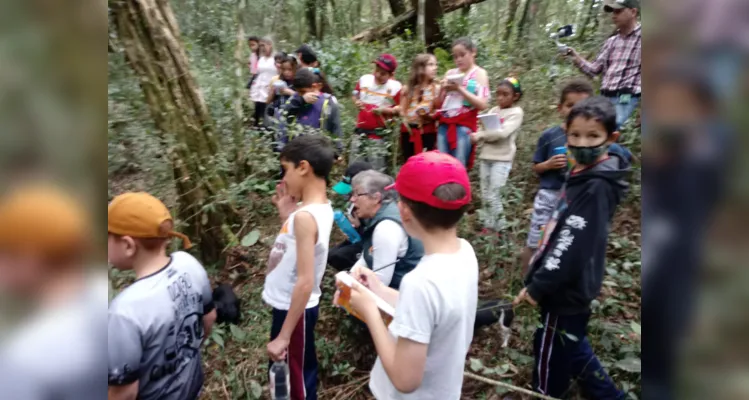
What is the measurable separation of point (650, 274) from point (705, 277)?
0.34ft

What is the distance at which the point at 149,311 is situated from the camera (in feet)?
5.08

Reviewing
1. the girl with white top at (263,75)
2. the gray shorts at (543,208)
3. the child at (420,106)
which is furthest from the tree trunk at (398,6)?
the gray shorts at (543,208)

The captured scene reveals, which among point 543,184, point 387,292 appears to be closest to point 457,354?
point 387,292

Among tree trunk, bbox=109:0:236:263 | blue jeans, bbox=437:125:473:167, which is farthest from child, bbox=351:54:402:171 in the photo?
tree trunk, bbox=109:0:236:263

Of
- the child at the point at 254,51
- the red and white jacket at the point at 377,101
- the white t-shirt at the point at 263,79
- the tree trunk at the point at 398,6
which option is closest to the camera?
the red and white jacket at the point at 377,101

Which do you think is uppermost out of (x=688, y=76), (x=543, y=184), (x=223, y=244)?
(x=688, y=76)

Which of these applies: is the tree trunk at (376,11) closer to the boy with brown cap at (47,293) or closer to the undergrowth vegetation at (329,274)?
the undergrowth vegetation at (329,274)

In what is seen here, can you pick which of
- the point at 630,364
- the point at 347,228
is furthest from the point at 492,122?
the point at 630,364

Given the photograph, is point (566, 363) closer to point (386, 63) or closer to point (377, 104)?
point (377, 104)

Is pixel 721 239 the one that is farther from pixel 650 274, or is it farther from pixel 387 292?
pixel 387 292

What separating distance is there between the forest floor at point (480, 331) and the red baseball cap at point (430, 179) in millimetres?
1220

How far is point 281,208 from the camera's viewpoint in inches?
101

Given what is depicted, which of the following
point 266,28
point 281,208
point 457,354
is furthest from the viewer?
point 266,28

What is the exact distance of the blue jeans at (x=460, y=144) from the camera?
423 cm
